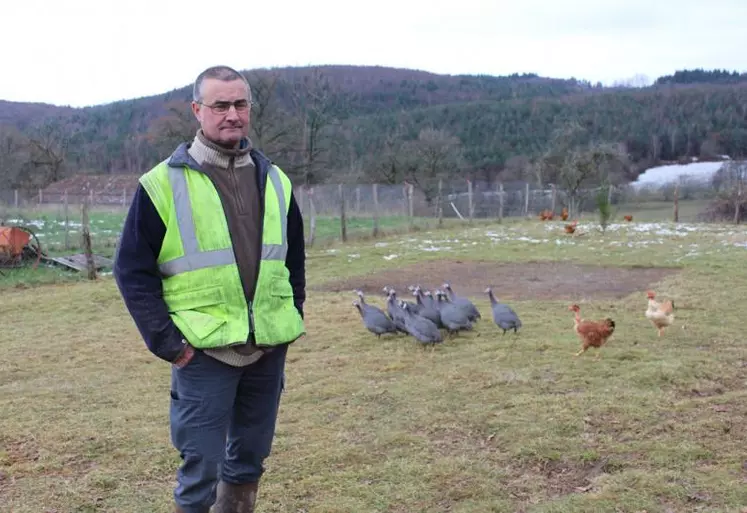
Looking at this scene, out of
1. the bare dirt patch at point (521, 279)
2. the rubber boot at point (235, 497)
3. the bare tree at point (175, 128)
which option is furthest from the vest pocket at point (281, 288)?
the bare tree at point (175, 128)

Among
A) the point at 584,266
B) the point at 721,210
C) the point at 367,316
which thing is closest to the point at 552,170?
the point at 721,210

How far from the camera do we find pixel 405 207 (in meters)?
27.4

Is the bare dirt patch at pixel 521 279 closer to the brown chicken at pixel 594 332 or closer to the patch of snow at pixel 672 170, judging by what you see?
the brown chicken at pixel 594 332

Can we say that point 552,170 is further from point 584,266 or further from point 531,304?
point 531,304

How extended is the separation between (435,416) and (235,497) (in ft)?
7.84

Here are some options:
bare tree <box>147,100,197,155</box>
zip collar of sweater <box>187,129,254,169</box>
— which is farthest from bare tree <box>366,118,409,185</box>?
zip collar of sweater <box>187,129,254,169</box>

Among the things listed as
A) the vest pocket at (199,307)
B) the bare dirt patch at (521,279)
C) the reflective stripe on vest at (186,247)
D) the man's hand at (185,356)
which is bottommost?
the bare dirt patch at (521,279)

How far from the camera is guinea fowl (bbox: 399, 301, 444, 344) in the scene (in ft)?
24.1

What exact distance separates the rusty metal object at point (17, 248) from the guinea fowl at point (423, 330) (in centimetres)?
970

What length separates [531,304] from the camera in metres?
9.77

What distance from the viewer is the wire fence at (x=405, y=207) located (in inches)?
899

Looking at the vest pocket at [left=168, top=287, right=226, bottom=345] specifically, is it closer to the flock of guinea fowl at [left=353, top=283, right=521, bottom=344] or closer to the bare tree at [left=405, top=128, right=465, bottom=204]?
the flock of guinea fowl at [left=353, top=283, right=521, bottom=344]

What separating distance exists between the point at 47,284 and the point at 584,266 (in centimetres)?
1027

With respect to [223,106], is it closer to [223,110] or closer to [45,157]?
[223,110]
